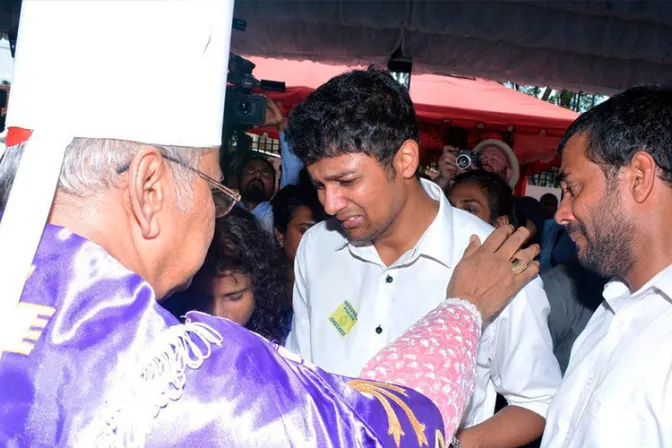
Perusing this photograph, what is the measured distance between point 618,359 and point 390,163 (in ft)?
2.88

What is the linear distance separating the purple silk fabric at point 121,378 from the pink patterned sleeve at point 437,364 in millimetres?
300

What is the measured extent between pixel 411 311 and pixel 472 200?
1.65m

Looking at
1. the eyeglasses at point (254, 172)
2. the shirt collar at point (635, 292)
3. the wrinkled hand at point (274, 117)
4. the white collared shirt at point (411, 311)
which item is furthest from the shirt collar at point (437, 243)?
the eyeglasses at point (254, 172)

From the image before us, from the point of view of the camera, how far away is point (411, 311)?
83.5 inches

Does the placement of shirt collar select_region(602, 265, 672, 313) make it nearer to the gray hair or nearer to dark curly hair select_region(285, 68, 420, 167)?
dark curly hair select_region(285, 68, 420, 167)

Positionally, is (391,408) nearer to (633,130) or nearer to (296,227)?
(633,130)

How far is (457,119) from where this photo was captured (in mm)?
7801

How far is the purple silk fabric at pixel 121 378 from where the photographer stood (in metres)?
0.94

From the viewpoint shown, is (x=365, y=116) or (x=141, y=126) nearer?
(x=141, y=126)

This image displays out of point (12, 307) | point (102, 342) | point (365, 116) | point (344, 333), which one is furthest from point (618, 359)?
point (12, 307)

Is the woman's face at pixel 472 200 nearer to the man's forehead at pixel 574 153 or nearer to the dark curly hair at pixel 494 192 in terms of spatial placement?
the dark curly hair at pixel 494 192

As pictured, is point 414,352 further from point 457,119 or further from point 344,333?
point 457,119

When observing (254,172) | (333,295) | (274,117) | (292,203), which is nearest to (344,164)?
(333,295)

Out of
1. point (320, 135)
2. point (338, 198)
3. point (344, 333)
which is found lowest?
point (344, 333)
